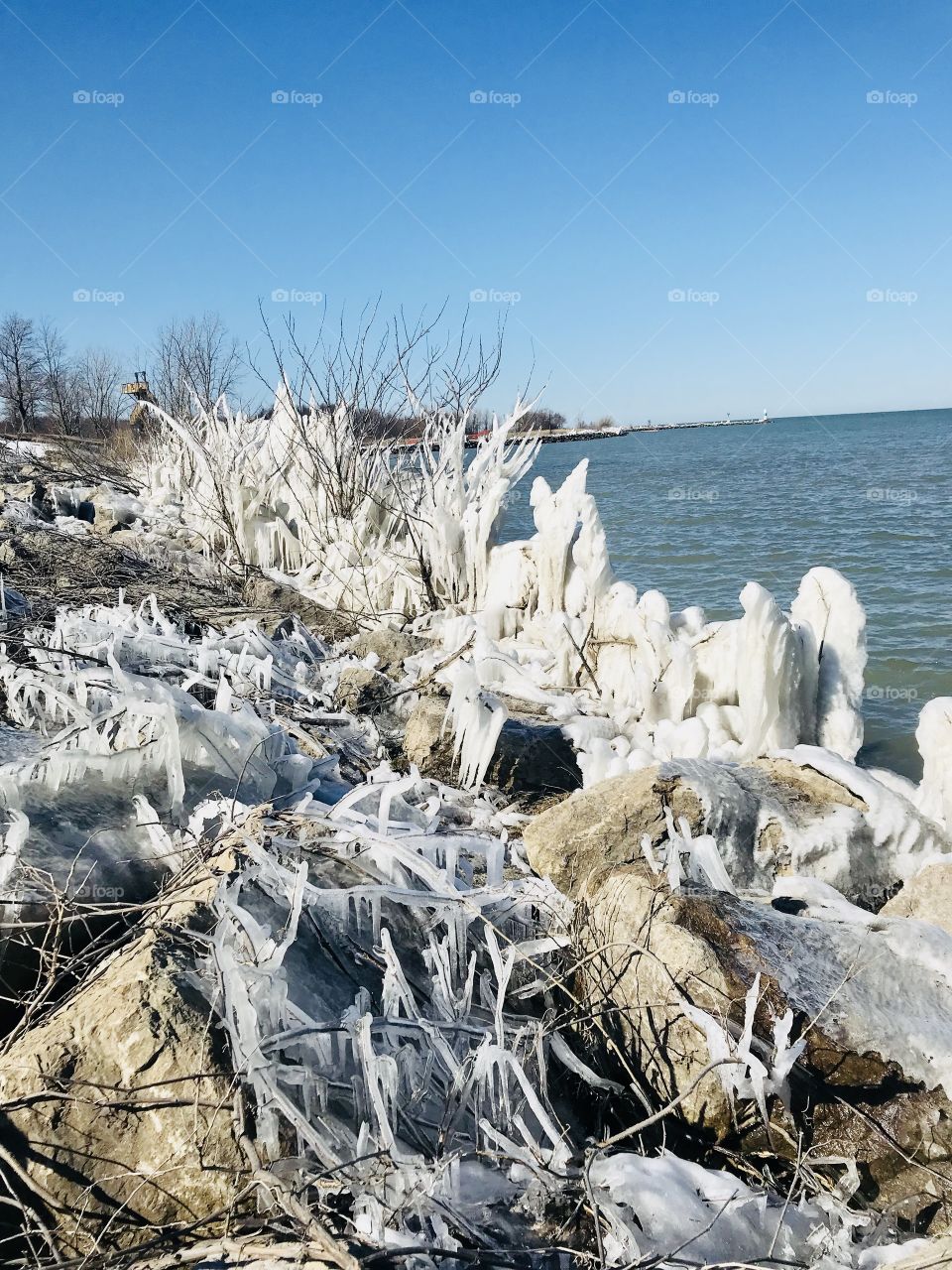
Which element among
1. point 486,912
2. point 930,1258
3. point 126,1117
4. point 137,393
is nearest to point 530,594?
point 486,912

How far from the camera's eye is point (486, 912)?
2.91m

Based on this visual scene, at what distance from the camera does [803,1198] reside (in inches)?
90.1

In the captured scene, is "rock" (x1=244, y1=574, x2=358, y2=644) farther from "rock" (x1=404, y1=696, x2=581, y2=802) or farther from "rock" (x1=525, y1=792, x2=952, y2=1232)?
"rock" (x1=525, y1=792, x2=952, y2=1232)

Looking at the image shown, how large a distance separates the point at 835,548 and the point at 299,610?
1047 centimetres

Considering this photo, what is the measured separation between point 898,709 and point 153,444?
1744 centimetres

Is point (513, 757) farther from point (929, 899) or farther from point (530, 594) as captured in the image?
point (530, 594)

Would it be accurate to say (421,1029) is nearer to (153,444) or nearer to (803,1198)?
(803,1198)

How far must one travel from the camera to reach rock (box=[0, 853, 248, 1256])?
1.97 m

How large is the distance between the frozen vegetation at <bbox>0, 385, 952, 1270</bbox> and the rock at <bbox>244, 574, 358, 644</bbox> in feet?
7.87

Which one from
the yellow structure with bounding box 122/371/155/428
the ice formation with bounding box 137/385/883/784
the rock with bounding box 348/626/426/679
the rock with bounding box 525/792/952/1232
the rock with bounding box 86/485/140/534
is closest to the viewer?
the rock with bounding box 525/792/952/1232

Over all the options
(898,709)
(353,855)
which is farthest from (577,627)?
(353,855)

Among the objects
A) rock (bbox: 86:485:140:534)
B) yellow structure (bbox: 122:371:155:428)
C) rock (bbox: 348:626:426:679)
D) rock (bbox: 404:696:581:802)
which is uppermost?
yellow structure (bbox: 122:371:155:428)

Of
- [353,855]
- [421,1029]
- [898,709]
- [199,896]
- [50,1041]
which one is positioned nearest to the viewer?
[50,1041]

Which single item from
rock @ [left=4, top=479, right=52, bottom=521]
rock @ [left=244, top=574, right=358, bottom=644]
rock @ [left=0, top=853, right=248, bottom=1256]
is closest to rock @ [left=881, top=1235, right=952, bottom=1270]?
rock @ [left=0, top=853, right=248, bottom=1256]
